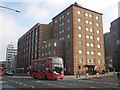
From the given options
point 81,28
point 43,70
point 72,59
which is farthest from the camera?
point 81,28

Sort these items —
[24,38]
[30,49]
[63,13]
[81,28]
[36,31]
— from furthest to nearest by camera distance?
[24,38], [30,49], [36,31], [63,13], [81,28]

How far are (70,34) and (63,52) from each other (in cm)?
724

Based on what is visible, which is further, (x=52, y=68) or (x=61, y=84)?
(x=52, y=68)

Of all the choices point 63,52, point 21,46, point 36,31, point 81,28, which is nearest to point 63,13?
point 81,28

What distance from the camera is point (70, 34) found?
6925 cm

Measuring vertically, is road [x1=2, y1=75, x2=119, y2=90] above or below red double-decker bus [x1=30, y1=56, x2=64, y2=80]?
below

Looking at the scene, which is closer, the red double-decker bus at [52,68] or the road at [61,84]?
the road at [61,84]

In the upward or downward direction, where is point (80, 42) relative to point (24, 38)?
downward

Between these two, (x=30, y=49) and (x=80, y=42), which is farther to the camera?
(x=30, y=49)

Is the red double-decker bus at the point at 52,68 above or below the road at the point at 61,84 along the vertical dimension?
above

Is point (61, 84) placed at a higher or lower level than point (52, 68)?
lower

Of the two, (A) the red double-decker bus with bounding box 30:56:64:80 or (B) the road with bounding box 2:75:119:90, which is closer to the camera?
(B) the road with bounding box 2:75:119:90

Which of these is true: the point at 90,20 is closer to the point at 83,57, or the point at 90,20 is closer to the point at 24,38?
the point at 83,57

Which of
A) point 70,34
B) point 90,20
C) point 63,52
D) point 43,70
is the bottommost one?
point 43,70
